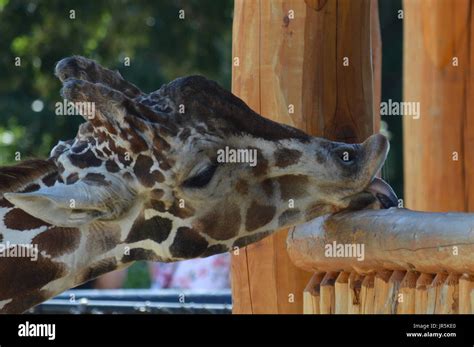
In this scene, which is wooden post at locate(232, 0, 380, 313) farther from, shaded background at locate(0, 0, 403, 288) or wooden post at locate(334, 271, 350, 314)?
shaded background at locate(0, 0, 403, 288)

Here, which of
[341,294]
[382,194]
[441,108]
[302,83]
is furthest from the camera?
[441,108]

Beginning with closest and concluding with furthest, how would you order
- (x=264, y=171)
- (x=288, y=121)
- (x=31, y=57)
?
(x=264, y=171), (x=288, y=121), (x=31, y=57)

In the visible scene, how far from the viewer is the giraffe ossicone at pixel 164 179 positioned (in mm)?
3316

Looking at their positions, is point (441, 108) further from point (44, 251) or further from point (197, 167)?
point (44, 251)

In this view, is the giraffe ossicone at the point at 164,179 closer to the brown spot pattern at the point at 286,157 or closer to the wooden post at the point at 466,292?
the brown spot pattern at the point at 286,157

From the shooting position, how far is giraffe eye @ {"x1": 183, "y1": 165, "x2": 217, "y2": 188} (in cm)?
334

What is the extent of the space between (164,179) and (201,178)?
105mm

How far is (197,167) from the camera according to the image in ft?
11.0

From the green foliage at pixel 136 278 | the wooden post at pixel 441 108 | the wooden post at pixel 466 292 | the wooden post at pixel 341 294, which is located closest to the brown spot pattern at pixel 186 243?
the wooden post at pixel 341 294

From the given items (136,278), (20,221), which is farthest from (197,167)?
(136,278)

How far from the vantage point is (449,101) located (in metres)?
5.28
